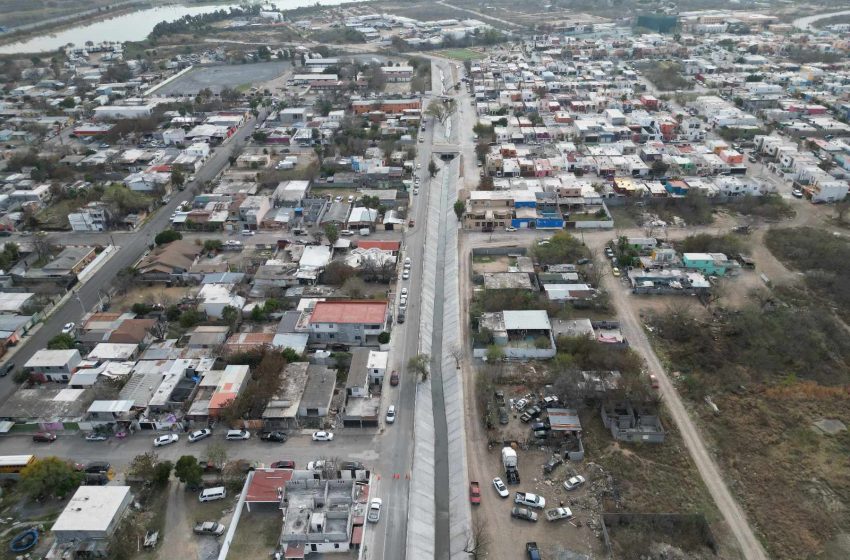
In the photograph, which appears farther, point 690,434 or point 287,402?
point 287,402

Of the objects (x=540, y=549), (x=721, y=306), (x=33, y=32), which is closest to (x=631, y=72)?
(x=721, y=306)

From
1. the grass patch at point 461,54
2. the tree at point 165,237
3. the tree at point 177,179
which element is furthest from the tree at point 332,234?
the grass patch at point 461,54

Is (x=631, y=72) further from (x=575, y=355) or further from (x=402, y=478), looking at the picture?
(x=402, y=478)

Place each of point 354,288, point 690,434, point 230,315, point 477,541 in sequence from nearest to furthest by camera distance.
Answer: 1. point 477,541
2. point 690,434
3. point 230,315
4. point 354,288

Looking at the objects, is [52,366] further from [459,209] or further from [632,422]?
[632,422]

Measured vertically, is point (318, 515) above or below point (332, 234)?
below

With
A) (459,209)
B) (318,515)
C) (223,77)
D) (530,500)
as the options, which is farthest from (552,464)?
(223,77)

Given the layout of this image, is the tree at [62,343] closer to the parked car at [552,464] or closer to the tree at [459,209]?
the parked car at [552,464]
